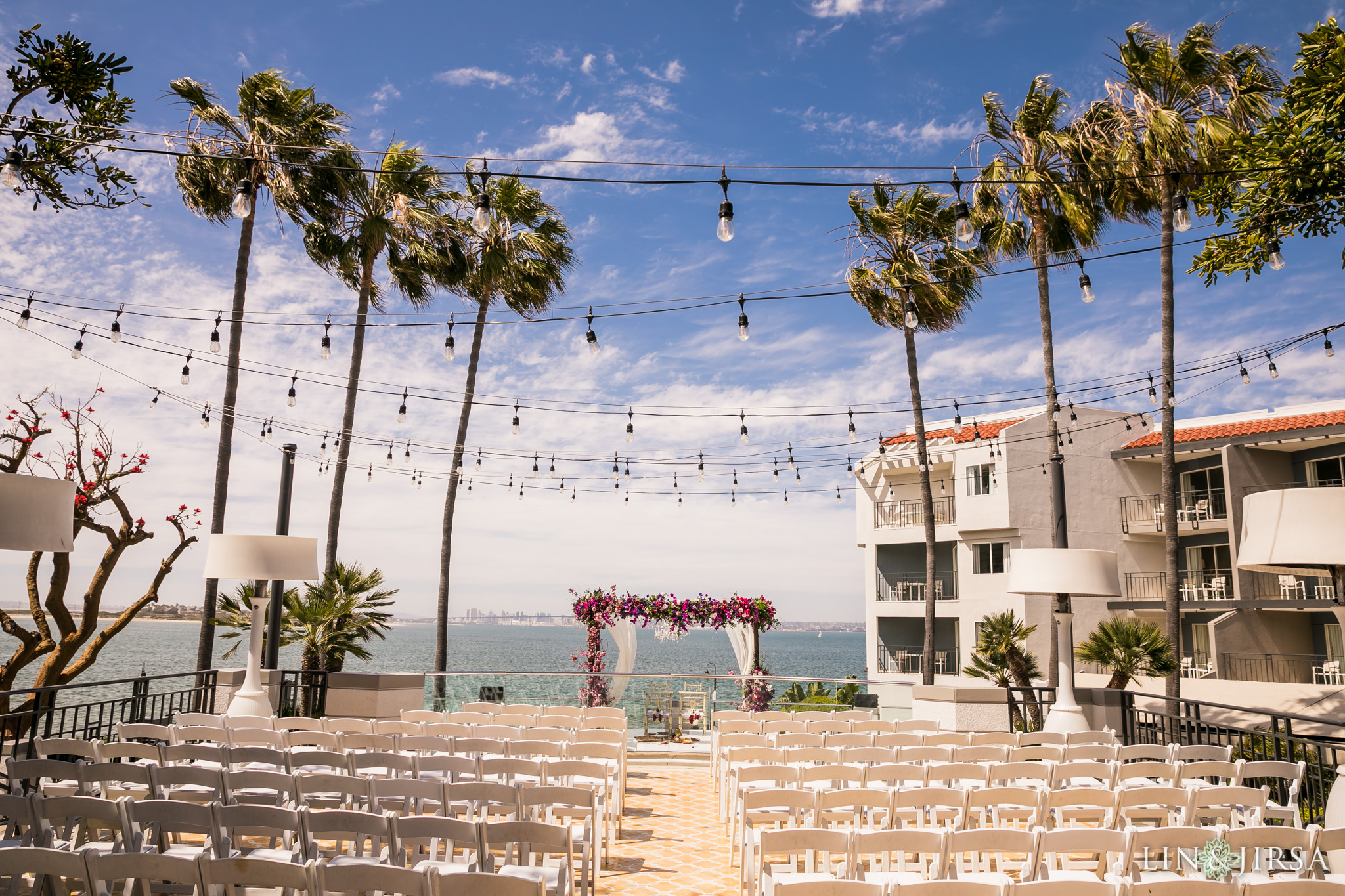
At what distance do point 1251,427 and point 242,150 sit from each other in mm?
23110

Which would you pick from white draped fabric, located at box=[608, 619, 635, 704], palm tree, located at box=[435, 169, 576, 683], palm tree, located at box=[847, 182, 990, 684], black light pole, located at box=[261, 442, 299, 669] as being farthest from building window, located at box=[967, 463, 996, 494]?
black light pole, located at box=[261, 442, 299, 669]

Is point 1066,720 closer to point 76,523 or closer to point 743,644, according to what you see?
point 743,644

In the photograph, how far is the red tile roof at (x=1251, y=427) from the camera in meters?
19.9

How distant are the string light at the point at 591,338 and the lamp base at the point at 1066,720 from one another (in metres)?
5.99

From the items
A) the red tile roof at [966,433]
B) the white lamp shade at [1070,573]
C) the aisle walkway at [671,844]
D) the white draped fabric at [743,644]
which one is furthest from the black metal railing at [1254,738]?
the red tile roof at [966,433]

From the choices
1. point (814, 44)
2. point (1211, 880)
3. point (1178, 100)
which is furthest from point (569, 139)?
point (1211, 880)

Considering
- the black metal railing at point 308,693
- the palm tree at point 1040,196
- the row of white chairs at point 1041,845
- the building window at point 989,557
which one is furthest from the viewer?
the building window at point 989,557

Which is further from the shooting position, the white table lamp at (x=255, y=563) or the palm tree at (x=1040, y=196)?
the palm tree at (x=1040, y=196)

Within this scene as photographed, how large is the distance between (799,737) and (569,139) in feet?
50.2

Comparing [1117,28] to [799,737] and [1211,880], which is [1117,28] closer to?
[799,737]

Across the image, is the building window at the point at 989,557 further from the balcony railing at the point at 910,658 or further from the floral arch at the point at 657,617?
the floral arch at the point at 657,617

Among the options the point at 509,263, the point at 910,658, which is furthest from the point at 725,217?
the point at 910,658

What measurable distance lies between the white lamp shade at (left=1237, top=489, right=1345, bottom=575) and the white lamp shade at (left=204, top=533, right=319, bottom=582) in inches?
275

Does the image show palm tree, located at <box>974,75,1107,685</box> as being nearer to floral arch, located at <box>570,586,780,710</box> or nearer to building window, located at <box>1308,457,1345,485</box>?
floral arch, located at <box>570,586,780,710</box>
